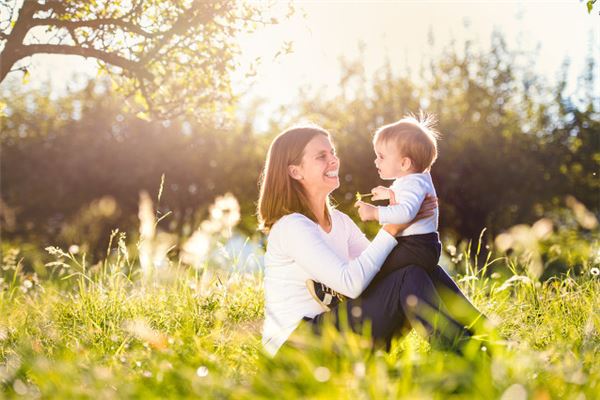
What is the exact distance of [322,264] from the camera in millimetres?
3977

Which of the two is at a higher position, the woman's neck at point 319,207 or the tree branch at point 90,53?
the tree branch at point 90,53

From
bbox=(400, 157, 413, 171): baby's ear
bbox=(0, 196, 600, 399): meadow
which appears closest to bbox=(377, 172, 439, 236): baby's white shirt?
bbox=(400, 157, 413, 171): baby's ear

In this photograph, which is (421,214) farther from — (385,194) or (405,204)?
(385,194)

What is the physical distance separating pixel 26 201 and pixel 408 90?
10596 millimetres

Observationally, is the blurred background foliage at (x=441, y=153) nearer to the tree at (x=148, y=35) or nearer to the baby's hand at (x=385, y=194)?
the tree at (x=148, y=35)

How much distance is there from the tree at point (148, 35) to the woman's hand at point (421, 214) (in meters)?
4.41

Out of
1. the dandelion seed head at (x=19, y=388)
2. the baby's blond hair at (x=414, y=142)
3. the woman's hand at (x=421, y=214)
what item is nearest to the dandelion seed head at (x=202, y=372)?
the dandelion seed head at (x=19, y=388)

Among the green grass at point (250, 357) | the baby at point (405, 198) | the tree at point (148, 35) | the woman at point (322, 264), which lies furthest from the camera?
the tree at point (148, 35)

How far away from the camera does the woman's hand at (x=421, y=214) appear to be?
159 inches

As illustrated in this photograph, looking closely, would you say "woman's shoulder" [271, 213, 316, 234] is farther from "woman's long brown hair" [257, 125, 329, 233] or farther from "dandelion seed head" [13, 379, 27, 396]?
"dandelion seed head" [13, 379, 27, 396]

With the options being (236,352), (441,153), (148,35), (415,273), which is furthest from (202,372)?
(441,153)

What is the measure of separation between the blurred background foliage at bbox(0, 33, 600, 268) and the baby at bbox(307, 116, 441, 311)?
26.7ft

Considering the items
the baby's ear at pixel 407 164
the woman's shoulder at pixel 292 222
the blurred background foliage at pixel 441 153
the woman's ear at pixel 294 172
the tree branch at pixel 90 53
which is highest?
the tree branch at pixel 90 53

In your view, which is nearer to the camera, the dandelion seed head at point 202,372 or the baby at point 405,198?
the dandelion seed head at point 202,372
